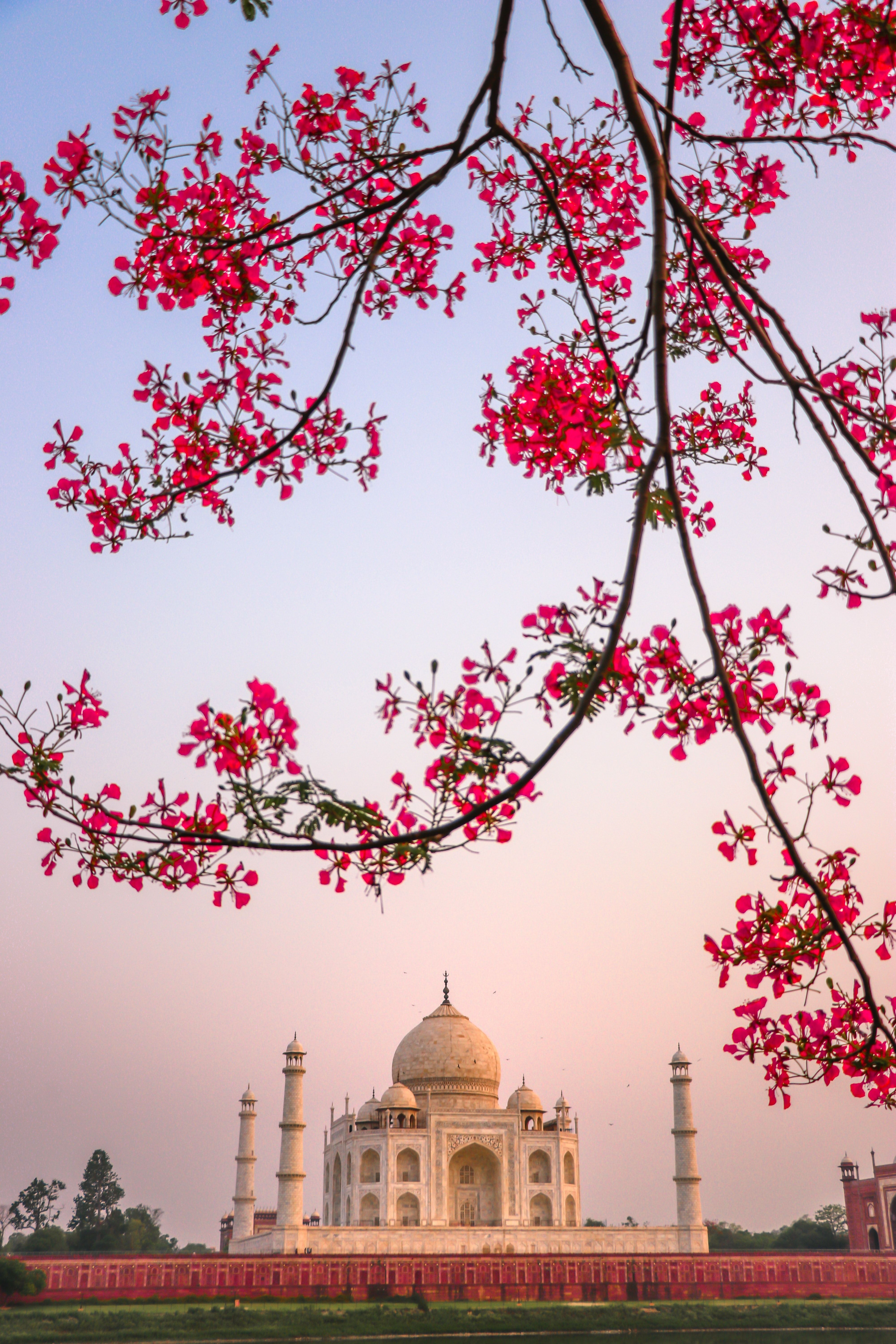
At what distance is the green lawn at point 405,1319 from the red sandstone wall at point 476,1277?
46 centimetres

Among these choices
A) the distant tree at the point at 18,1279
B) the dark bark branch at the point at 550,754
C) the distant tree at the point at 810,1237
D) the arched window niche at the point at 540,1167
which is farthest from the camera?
the distant tree at the point at 810,1237

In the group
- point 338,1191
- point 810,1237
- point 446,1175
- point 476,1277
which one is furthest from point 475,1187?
point 810,1237

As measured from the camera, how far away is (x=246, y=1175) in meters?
27.8

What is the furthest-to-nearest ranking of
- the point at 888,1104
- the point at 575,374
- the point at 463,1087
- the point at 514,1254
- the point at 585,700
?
the point at 463,1087 → the point at 514,1254 → the point at 575,374 → the point at 888,1104 → the point at 585,700

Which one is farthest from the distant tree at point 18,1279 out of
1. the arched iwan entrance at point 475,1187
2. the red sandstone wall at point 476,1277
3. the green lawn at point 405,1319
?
the arched iwan entrance at point 475,1187

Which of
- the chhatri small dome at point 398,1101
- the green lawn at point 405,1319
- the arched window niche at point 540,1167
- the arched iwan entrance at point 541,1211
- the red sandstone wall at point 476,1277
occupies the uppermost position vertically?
the chhatri small dome at point 398,1101

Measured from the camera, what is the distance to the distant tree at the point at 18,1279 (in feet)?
61.0

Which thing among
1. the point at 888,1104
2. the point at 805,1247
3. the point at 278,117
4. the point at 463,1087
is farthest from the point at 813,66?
the point at 805,1247

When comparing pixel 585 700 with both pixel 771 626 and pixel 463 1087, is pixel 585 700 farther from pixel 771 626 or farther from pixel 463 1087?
pixel 463 1087

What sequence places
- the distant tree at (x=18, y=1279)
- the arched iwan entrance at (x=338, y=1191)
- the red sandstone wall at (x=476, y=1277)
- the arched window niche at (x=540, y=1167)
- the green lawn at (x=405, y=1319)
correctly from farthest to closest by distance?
1. the arched iwan entrance at (x=338, y=1191)
2. the arched window niche at (x=540, y=1167)
3. the red sandstone wall at (x=476, y=1277)
4. the distant tree at (x=18, y=1279)
5. the green lawn at (x=405, y=1319)

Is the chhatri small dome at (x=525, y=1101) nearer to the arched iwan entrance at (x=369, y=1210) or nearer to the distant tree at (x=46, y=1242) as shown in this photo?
the arched iwan entrance at (x=369, y=1210)

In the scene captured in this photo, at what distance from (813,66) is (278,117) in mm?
1663

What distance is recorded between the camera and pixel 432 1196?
24812 millimetres

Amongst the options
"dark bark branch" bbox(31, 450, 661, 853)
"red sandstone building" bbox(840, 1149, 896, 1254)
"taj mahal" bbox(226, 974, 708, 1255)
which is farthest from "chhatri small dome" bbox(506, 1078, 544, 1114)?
"dark bark branch" bbox(31, 450, 661, 853)
